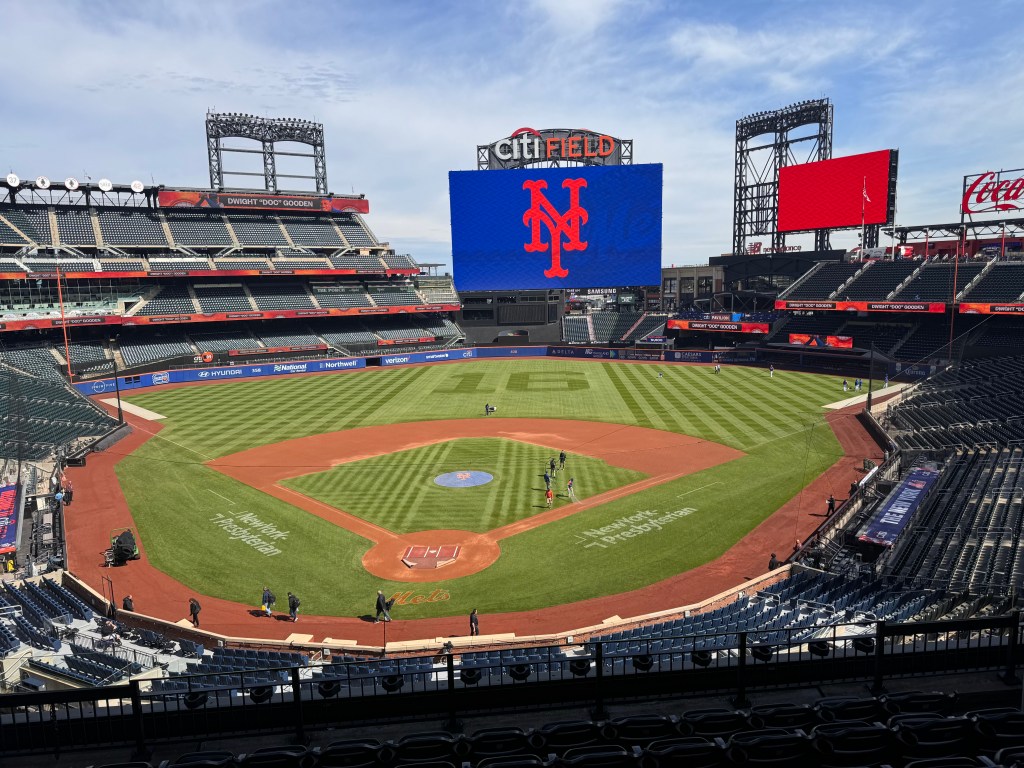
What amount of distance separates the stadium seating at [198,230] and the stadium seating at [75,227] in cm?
919

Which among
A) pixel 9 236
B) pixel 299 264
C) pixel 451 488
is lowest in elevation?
pixel 451 488

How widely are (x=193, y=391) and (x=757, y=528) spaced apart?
186 ft

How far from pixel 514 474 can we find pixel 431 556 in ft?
35.6

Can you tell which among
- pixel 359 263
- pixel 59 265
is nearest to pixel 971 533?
pixel 59 265

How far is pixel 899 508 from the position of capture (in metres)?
24.8

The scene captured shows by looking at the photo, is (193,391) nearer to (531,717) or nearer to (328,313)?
(328,313)

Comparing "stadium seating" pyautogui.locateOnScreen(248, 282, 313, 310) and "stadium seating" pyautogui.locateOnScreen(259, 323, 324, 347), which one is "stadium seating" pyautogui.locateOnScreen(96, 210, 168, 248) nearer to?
"stadium seating" pyautogui.locateOnScreen(248, 282, 313, 310)

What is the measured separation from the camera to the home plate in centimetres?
2418

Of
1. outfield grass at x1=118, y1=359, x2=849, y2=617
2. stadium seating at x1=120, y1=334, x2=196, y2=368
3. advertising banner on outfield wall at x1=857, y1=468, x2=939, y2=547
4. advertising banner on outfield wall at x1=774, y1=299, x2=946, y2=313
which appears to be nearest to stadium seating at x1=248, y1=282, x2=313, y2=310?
stadium seating at x1=120, y1=334, x2=196, y2=368

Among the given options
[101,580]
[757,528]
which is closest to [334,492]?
[101,580]

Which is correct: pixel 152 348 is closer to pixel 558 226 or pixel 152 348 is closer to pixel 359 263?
pixel 359 263

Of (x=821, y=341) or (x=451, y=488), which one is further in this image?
(x=821, y=341)

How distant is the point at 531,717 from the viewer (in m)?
9.03

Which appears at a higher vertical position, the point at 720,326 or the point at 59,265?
the point at 59,265
